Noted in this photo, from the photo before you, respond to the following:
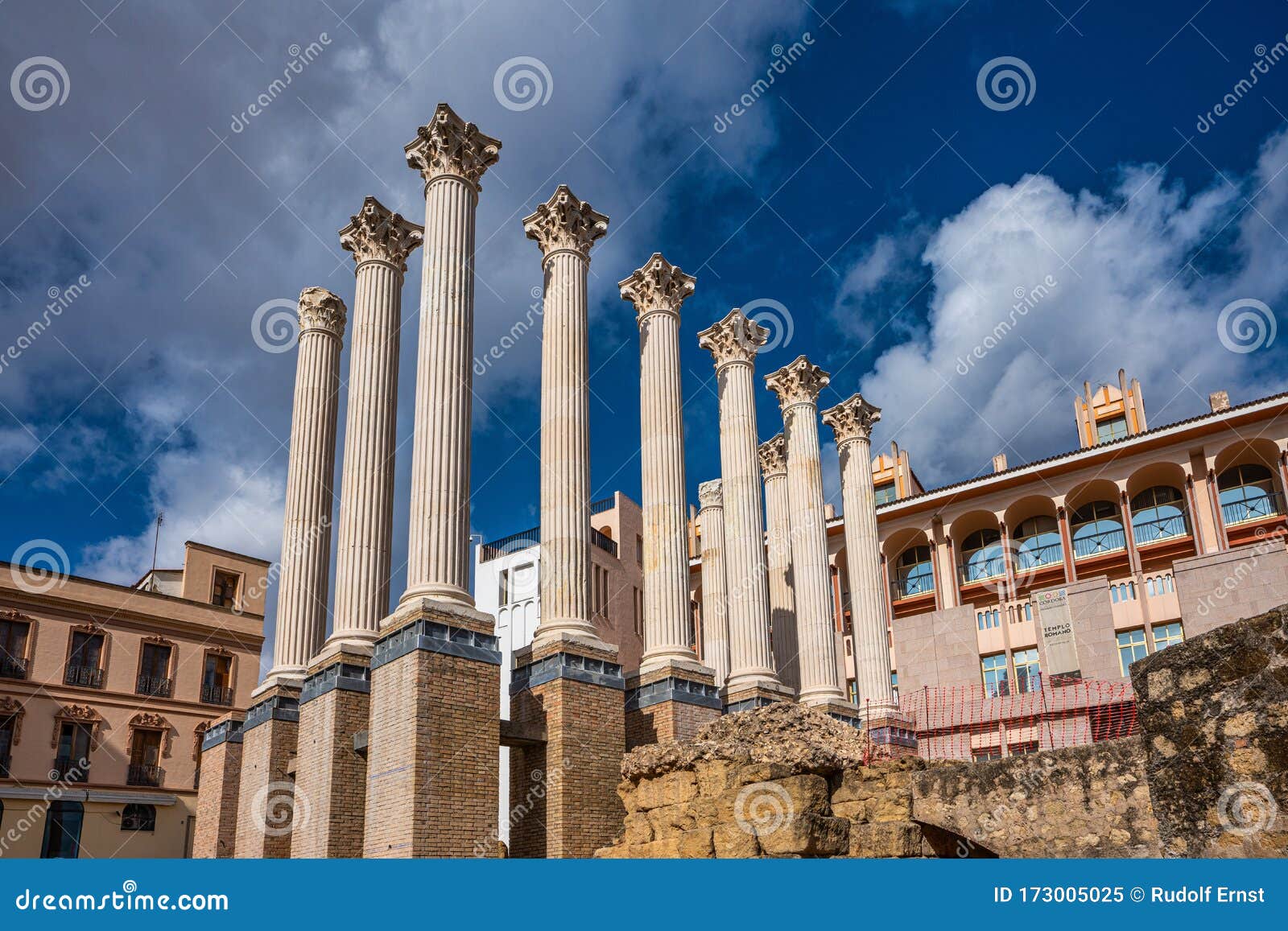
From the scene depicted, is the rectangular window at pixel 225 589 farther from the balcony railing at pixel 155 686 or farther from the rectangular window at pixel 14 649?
the rectangular window at pixel 14 649

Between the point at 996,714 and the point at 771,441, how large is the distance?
37.3ft

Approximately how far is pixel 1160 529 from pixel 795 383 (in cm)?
1819

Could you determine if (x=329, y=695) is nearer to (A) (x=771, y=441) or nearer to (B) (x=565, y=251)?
(B) (x=565, y=251)

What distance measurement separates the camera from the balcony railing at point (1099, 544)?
40.4 m

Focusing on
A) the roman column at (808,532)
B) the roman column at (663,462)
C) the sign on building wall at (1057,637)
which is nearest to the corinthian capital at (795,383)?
the roman column at (808,532)

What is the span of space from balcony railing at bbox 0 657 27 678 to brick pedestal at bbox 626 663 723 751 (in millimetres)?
24282

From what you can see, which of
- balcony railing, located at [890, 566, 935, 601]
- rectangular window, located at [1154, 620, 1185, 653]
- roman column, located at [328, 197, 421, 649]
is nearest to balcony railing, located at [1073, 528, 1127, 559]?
balcony railing, located at [890, 566, 935, 601]

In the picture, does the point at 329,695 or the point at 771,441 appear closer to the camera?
the point at 329,695

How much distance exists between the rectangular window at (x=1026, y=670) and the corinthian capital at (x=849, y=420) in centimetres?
957

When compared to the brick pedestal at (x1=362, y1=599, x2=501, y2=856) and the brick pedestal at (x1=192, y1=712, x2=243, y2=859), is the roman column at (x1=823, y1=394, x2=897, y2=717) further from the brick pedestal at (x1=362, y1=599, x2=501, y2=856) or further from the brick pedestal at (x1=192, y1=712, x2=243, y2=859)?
the brick pedestal at (x1=192, y1=712, x2=243, y2=859)

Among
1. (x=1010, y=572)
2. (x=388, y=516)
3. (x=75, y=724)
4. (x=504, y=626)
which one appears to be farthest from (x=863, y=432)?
(x=75, y=724)

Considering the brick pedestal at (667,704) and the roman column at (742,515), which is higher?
the roman column at (742,515)

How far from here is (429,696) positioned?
1653 cm

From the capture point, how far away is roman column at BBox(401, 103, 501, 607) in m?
18.4
